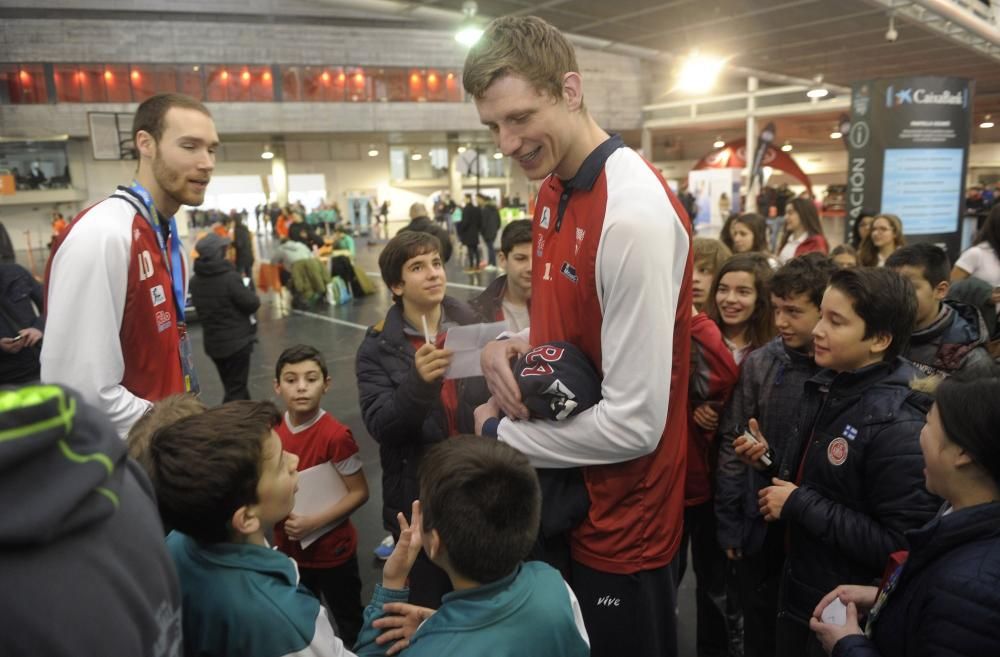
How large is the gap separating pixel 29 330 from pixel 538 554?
466 cm

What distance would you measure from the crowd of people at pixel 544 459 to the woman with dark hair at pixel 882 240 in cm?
363

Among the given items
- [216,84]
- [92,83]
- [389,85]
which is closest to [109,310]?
[216,84]

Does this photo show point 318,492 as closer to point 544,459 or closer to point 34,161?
point 544,459

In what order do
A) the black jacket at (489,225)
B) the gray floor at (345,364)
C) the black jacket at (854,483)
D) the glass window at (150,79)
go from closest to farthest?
the black jacket at (854,483) → the gray floor at (345,364) → the black jacket at (489,225) → the glass window at (150,79)

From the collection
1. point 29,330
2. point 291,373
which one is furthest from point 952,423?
point 29,330

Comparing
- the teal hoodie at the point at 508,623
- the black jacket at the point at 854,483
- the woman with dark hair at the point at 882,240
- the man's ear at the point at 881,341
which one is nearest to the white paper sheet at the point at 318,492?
the teal hoodie at the point at 508,623

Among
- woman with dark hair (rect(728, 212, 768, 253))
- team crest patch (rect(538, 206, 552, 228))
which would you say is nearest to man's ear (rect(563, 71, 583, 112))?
team crest patch (rect(538, 206, 552, 228))

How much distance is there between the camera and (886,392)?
196 cm

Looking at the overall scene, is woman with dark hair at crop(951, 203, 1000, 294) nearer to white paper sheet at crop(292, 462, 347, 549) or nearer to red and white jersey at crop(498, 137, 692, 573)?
red and white jersey at crop(498, 137, 692, 573)

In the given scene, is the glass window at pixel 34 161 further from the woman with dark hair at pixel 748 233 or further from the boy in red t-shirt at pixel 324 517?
the boy in red t-shirt at pixel 324 517

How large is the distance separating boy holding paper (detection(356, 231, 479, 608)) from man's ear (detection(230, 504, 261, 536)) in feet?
2.69

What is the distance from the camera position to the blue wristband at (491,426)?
5.37 ft

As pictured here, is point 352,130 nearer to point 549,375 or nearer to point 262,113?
point 262,113

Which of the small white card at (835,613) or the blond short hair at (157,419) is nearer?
the blond short hair at (157,419)
